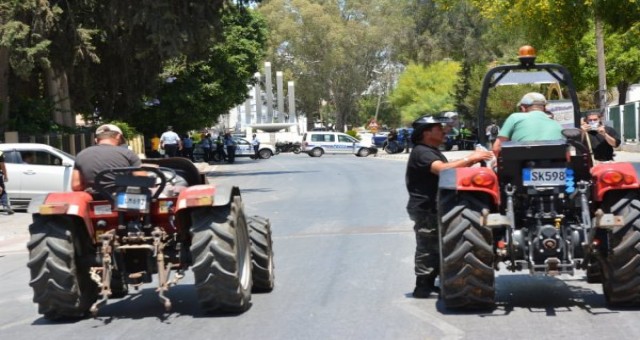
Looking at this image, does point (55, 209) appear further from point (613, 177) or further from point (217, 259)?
point (613, 177)

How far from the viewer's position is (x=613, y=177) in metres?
8.74

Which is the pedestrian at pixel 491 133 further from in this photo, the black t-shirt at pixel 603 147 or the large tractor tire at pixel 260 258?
the large tractor tire at pixel 260 258

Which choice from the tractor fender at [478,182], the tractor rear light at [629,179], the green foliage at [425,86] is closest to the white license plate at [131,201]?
the tractor fender at [478,182]

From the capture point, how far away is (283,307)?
32.1ft

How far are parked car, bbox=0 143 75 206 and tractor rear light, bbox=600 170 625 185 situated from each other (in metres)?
18.0

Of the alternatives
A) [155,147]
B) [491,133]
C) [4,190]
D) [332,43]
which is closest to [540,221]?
[491,133]

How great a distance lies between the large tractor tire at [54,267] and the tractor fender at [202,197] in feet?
3.28

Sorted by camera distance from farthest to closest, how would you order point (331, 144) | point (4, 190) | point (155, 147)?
point (331, 144) → point (155, 147) → point (4, 190)

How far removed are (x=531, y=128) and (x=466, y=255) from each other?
1.34 m

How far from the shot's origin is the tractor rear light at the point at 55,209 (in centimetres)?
905

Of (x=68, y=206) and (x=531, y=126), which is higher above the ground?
(x=531, y=126)

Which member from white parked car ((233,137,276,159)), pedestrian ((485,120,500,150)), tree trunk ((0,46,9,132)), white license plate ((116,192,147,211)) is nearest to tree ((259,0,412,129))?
white parked car ((233,137,276,159))

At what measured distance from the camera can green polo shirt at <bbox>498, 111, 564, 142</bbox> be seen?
30.3ft

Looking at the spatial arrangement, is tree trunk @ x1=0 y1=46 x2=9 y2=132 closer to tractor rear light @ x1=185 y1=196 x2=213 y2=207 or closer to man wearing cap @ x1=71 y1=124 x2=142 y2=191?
man wearing cap @ x1=71 y1=124 x2=142 y2=191
